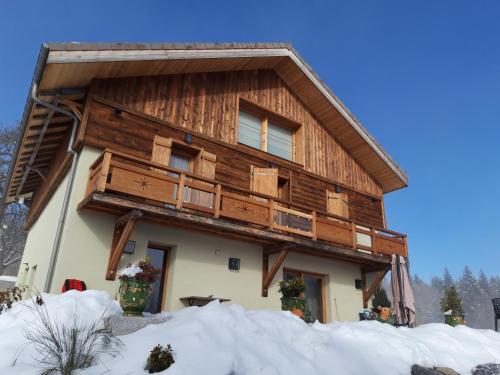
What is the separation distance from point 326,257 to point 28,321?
372 inches

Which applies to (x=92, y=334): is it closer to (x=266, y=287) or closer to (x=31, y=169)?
(x=266, y=287)

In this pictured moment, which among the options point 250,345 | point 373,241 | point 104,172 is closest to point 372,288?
point 373,241

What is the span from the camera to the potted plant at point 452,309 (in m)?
12.1

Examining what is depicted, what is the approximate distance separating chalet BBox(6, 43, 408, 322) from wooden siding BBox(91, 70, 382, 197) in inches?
1.8

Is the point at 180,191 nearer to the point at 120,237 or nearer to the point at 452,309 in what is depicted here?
the point at 120,237

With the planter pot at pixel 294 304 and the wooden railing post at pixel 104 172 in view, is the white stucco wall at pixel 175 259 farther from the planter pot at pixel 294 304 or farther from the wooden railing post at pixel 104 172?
the wooden railing post at pixel 104 172

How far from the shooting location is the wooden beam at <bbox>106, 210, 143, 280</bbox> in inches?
340

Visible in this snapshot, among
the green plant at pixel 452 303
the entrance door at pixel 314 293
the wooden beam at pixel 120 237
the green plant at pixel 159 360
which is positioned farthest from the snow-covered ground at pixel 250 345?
the entrance door at pixel 314 293

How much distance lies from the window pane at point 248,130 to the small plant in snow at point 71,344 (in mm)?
8721

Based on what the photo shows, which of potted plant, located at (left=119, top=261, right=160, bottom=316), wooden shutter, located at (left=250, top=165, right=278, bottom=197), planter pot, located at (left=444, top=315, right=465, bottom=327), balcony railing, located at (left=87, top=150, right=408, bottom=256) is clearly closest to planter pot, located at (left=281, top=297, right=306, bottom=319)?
balcony railing, located at (left=87, top=150, right=408, bottom=256)

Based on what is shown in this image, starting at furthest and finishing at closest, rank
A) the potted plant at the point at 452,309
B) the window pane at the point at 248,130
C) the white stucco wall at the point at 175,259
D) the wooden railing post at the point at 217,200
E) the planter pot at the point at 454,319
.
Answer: the window pane at the point at 248,130 < the potted plant at the point at 452,309 < the planter pot at the point at 454,319 < the wooden railing post at the point at 217,200 < the white stucco wall at the point at 175,259

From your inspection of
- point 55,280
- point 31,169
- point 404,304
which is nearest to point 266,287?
point 404,304

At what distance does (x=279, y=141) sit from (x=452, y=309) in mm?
8184

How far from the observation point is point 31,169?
45.8ft
